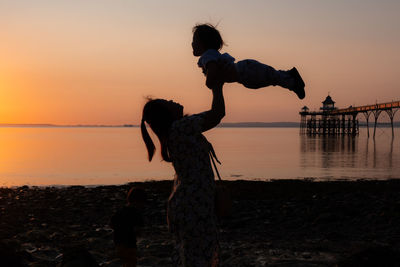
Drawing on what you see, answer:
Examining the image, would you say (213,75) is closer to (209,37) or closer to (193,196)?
(209,37)

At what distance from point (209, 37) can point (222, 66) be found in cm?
23

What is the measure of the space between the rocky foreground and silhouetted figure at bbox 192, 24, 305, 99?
3398mm

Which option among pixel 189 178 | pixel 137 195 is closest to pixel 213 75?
pixel 189 178

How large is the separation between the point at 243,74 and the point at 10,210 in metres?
12.4

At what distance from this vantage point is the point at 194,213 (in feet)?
9.13

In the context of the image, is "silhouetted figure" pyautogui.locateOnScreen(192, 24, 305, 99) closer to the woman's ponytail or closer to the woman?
the woman

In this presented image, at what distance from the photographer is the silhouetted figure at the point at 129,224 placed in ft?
16.7

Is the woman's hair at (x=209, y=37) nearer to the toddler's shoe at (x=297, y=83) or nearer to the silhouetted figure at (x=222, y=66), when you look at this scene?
the silhouetted figure at (x=222, y=66)

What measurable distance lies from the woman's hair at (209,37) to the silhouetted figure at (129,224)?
2.90m

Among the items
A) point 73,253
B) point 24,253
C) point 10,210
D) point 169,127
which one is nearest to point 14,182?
point 10,210

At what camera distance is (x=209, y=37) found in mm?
2707

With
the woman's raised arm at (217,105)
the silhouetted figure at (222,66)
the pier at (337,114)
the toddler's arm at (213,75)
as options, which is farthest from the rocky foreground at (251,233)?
the pier at (337,114)

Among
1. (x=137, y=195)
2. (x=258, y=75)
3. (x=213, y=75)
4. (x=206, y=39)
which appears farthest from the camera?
(x=137, y=195)

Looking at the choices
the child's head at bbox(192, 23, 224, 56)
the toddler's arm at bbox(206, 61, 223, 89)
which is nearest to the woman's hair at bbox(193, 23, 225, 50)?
the child's head at bbox(192, 23, 224, 56)
